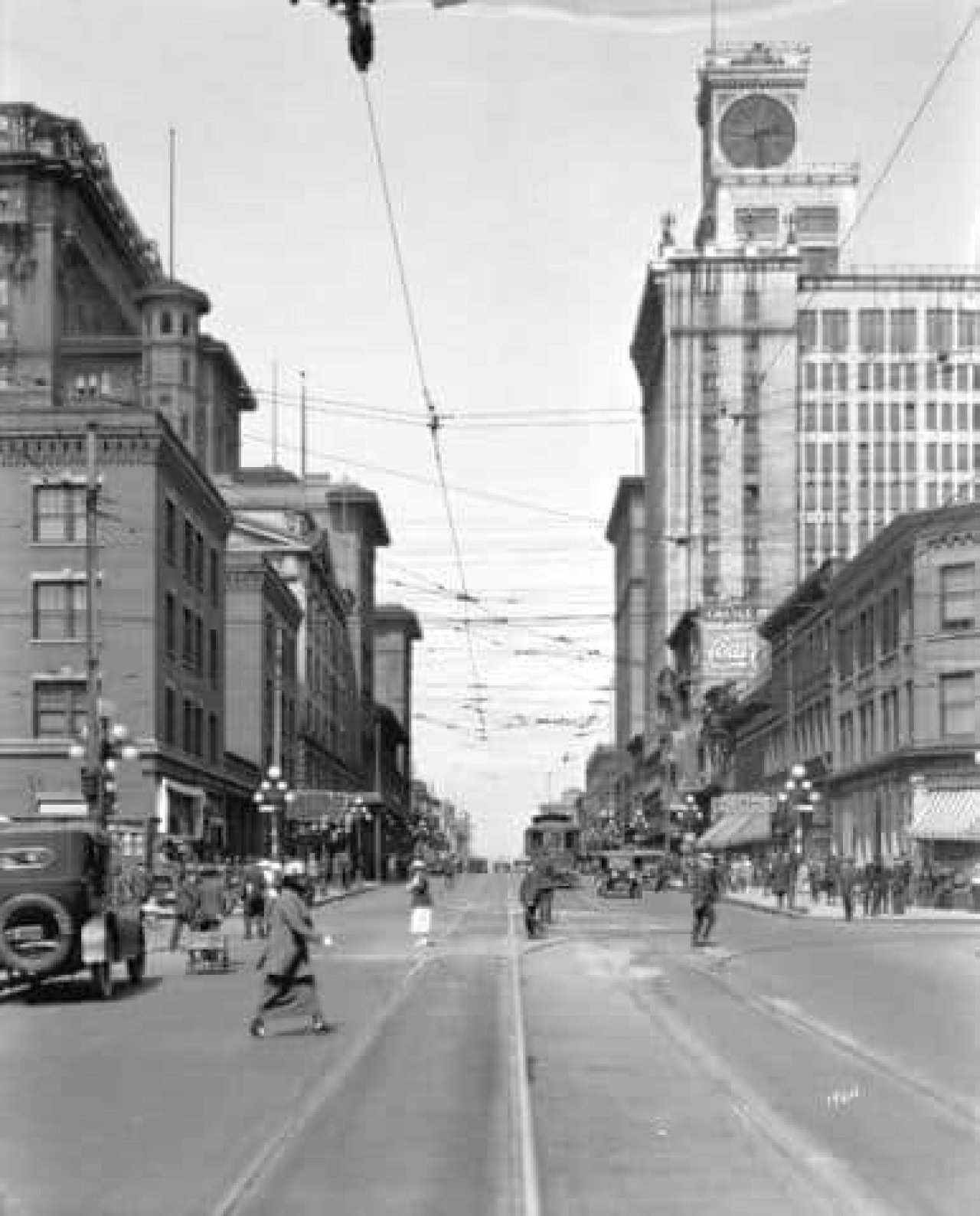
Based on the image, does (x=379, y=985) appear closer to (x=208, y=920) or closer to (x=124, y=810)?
(x=208, y=920)

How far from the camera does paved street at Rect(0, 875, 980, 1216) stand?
379 inches

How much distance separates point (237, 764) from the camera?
78.9m

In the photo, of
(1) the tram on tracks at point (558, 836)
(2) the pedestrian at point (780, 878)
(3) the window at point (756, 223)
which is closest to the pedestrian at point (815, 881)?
(2) the pedestrian at point (780, 878)

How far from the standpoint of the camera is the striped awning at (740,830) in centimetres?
8219

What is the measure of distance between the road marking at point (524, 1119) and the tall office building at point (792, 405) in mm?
107414

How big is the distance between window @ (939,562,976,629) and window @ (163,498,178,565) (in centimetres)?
2545

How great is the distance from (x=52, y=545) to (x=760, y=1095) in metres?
47.2

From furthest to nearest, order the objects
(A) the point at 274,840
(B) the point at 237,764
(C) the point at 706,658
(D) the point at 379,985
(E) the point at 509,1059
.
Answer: (C) the point at 706,658
(B) the point at 237,764
(A) the point at 274,840
(D) the point at 379,985
(E) the point at 509,1059

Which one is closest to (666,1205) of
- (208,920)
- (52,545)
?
(208,920)

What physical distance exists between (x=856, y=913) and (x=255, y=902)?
848 inches

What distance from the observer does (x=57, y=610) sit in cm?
5772

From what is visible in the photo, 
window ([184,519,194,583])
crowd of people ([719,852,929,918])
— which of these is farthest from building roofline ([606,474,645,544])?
window ([184,519,194,583])

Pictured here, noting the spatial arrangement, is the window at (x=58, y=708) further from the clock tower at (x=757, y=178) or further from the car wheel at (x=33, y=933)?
the clock tower at (x=757, y=178)

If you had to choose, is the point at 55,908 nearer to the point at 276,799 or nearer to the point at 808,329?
Answer: the point at 276,799
